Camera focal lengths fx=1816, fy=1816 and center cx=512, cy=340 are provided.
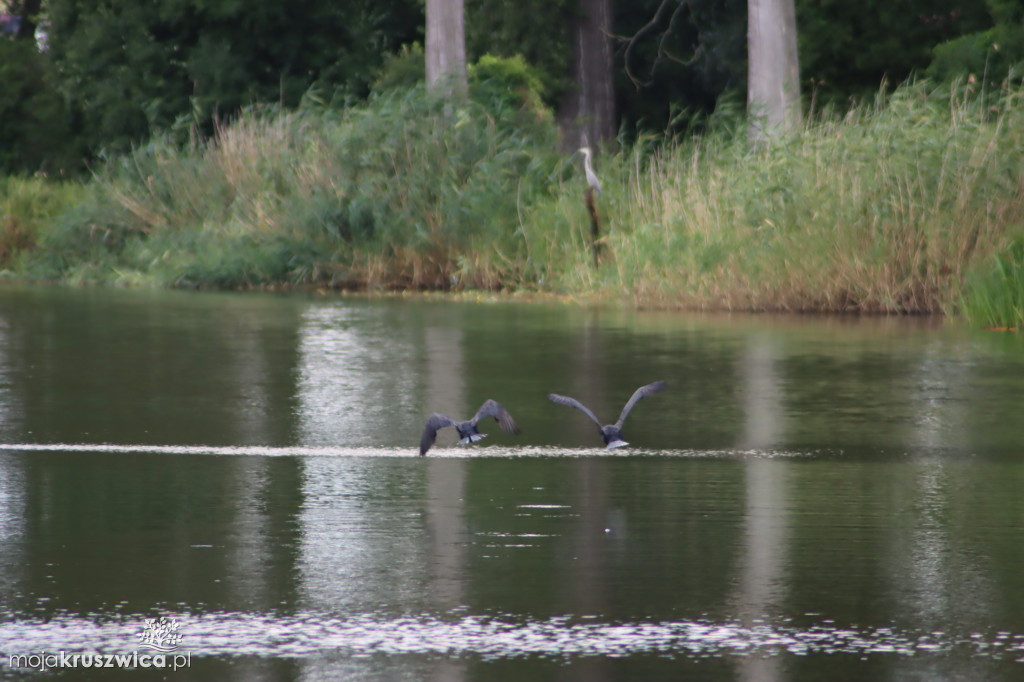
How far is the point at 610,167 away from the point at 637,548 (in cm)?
1586

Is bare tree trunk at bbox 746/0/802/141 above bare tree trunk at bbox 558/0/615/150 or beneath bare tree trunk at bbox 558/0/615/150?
beneath

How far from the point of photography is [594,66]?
41.0 meters

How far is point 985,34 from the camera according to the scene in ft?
103

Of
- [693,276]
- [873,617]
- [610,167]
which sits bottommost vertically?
[873,617]

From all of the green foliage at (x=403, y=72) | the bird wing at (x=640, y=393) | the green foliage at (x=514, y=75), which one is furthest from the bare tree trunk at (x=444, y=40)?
the bird wing at (x=640, y=393)

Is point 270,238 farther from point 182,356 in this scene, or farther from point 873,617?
point 873,617

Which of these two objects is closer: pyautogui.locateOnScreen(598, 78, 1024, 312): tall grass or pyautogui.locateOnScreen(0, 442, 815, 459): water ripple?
pyautogui.locateOnScreen(0, 442, 815, 459): water ripple

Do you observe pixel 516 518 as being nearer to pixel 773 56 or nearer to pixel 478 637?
pixel 478 637

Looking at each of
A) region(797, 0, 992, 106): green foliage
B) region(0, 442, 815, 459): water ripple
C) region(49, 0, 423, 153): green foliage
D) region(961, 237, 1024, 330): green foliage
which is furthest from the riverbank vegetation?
region(49, 0, 423, 153): green foliage

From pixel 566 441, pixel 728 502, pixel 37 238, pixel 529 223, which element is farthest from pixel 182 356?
pixel 37 238

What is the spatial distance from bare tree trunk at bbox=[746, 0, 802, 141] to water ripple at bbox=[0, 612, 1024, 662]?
2016 centimetres

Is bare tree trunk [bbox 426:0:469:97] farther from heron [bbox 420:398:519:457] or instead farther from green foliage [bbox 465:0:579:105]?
heron [bbox 420:398:519:457]

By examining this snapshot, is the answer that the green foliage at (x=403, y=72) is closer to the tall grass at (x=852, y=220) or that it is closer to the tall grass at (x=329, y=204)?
the tall grass at (x=329, y=204)

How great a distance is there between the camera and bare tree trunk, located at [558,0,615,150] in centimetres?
4075
